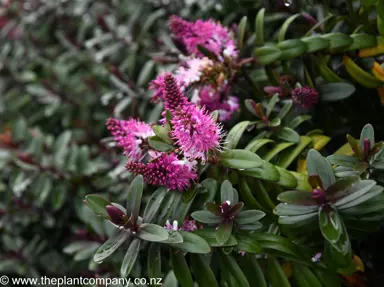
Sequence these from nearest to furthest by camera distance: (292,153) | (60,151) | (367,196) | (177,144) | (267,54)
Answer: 1. (367,196)
2. (177,144)
3. (292,153)
4. (267,54)
5. (60,151)

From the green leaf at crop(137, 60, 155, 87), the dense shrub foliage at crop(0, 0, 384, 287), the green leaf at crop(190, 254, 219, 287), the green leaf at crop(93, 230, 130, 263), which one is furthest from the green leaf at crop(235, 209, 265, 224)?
the green leaf at crop(137, 60, 155, 87)

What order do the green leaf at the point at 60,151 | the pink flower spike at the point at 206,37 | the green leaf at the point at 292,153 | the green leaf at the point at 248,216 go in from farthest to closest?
the green leaf at the point at 60,151 < the pink flower spike at the point at 206,37 < the green leaf at the point at 292,153 < the green leaf at the point at 248,216

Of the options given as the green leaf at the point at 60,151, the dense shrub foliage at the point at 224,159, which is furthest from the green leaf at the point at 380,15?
the green leaf at the point at 60,151

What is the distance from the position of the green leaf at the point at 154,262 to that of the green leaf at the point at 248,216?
0.17 m

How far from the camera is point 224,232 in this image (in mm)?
764

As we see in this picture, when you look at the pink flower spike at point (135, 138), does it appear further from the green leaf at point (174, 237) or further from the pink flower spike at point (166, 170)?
the green leaf at point (174, 237)

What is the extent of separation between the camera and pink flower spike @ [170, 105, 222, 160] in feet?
2.40

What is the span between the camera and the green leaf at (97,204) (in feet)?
2.58

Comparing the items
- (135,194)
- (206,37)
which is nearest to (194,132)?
(135,194)

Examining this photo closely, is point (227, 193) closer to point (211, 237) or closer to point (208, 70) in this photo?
point (211, 237)

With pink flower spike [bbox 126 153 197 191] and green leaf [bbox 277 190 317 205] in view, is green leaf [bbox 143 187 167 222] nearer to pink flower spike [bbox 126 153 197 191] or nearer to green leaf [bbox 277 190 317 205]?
pink flower spike [bbox 126 153 197 191]

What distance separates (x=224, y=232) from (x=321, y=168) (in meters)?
0.21

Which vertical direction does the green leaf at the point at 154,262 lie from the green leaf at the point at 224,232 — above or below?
below

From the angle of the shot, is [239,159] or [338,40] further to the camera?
[338,40]
